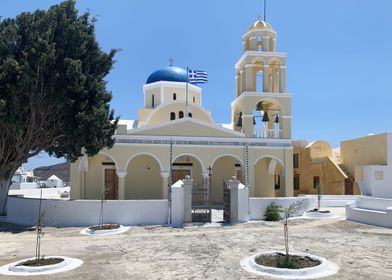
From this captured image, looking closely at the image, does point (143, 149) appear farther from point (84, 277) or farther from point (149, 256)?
point (84, 277)

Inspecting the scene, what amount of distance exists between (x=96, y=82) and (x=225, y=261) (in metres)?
12.4

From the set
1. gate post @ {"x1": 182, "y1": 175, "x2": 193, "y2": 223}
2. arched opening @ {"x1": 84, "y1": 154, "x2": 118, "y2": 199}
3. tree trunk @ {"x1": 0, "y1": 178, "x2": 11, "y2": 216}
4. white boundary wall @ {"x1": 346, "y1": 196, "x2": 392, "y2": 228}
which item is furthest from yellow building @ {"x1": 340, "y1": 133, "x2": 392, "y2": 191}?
tree trunk @ {"x1": 0, "y1": 178, "x2": 11, "y2": 216}

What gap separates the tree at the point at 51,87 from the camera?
17.8 metres

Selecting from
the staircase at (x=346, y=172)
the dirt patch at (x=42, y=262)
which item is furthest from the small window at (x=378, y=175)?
the dirt patch at (x=42, y=262)

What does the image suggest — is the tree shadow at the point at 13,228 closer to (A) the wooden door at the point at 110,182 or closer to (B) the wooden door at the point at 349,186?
(A) the wooden door at the point at 110,182

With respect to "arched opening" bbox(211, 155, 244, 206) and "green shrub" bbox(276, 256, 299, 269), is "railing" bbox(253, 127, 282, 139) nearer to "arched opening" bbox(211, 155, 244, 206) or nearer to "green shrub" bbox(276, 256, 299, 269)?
"arched opening" bbox(211, 155, 244, 206)

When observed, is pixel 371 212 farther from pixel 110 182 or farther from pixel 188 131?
pixel 110 182

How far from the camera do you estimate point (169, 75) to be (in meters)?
30.1

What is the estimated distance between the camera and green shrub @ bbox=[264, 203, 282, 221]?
19.2 meters

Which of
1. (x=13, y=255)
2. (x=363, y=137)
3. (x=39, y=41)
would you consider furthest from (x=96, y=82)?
(x=363, y=137)

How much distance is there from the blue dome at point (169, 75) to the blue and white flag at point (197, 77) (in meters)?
6.12

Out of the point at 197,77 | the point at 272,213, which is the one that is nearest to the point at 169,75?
the point at 197,77

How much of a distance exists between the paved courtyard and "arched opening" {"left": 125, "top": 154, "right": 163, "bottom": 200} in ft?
25.6

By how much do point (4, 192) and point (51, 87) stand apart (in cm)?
656
